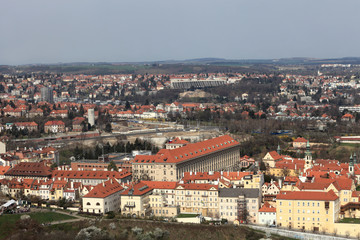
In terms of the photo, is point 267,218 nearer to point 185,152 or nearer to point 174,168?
point 174,168

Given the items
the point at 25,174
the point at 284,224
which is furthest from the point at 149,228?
the point at 25,174

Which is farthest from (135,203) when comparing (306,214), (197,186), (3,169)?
(3,169)

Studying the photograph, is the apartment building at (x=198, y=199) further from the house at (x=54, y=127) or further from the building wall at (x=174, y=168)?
the house at (x=54, y=127)

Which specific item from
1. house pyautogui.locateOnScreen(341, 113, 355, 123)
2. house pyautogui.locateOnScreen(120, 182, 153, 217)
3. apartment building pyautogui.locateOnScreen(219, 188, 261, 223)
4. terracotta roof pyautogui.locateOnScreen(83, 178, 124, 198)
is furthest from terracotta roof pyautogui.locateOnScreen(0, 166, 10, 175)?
house pyautogui.locateOnScreen(341, 113, 355, 123)

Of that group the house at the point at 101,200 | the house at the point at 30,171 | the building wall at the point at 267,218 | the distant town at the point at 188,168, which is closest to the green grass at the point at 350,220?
the distant town at the point at 188,168

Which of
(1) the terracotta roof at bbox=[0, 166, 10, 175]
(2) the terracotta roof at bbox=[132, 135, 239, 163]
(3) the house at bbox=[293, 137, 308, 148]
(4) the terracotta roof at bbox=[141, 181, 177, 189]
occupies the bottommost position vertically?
(3) the house at bbox=[293, 137, 308, 148]

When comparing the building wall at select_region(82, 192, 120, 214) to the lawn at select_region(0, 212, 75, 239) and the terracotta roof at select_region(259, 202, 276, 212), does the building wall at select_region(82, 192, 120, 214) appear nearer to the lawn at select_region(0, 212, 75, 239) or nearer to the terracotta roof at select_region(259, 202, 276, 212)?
the lawn at select_region(0, 212, 75, 239)

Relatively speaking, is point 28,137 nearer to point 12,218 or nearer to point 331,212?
point 12,218
